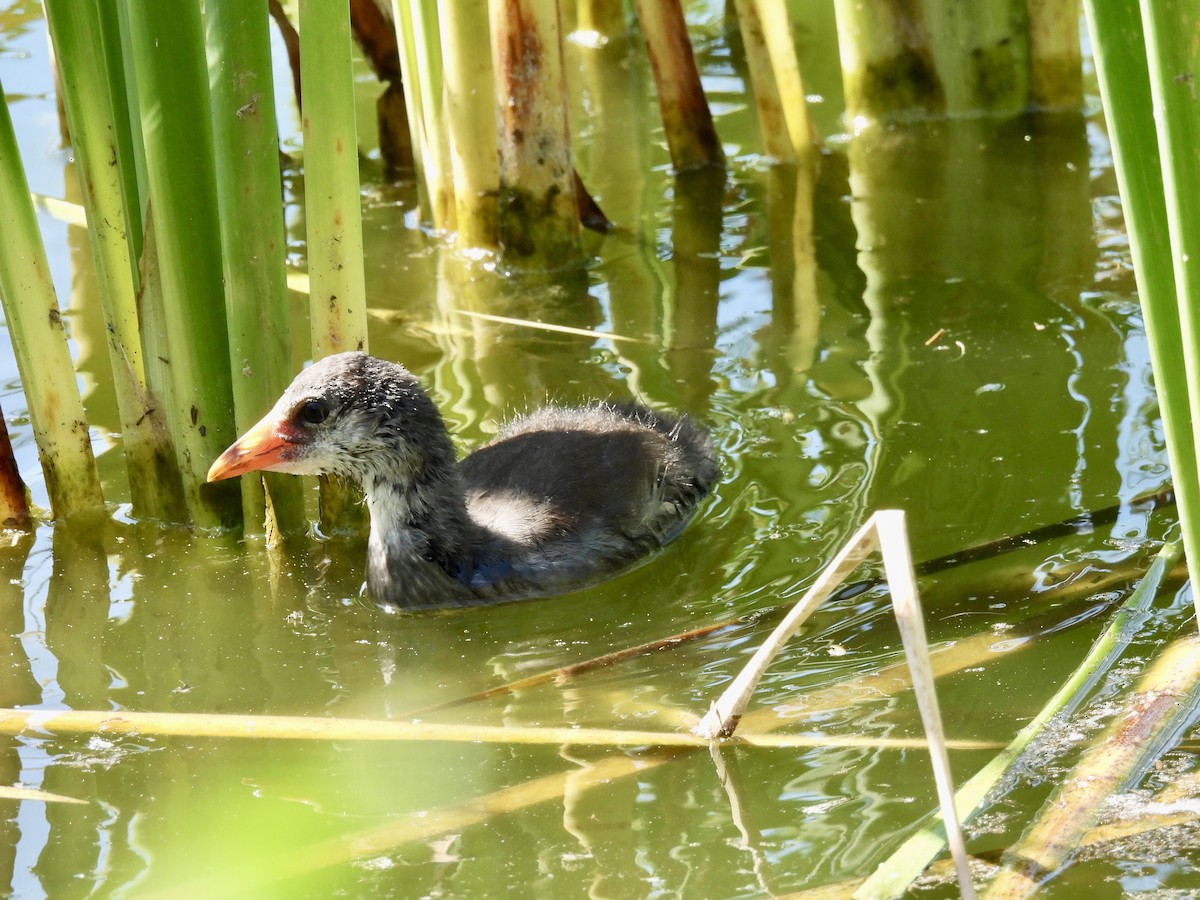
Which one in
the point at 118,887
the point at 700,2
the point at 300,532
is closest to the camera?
the point at 118,887

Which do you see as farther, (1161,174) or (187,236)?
(187,236)

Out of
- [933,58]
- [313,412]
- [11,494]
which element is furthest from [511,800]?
[933,58]

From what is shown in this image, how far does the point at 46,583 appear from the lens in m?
3.89

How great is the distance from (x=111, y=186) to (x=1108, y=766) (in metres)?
2.57

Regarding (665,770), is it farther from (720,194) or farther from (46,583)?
(720,194)

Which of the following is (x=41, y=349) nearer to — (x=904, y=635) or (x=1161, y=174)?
(x=904, y=635)

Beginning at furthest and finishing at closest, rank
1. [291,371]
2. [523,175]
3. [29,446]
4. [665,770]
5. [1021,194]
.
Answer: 1. [1021,194]
2. [523,175]
3. [29,446]
4. [291,371]
5. [665,770]

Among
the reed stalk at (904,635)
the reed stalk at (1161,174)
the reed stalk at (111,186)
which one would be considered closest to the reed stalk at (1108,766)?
the reed stalk at (904,635)

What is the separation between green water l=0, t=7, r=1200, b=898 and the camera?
268 cm

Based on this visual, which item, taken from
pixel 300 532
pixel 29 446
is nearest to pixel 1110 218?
pixel 300 532

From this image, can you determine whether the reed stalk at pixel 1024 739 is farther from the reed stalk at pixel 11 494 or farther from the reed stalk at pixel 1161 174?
the reed stalk at pixel 11 494

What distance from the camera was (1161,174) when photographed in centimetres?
200

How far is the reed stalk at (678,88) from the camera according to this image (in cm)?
586

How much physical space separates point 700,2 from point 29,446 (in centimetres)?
505
